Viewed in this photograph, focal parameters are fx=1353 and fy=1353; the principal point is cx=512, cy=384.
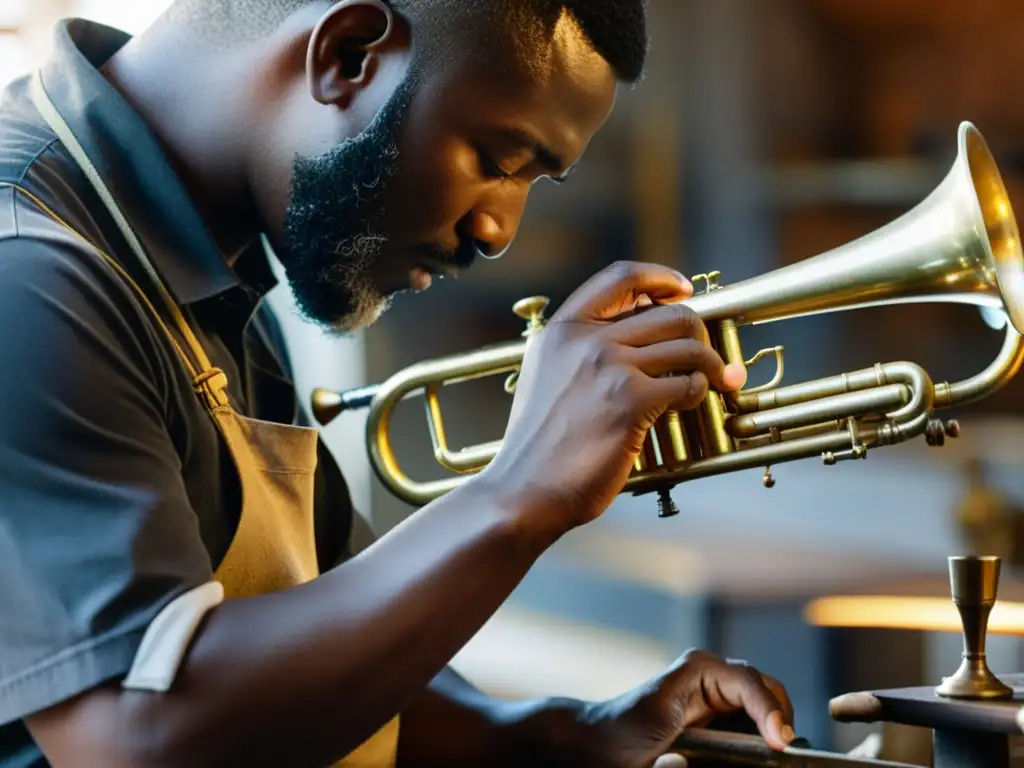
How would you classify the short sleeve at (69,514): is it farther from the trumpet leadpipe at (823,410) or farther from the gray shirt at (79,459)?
the trumpet leadpipe at (823,410)

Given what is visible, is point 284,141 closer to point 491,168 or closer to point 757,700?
point 491,168

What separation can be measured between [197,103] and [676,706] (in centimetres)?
73

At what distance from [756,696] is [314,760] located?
17.0 inches

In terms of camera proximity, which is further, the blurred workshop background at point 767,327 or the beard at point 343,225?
the blurred workshop background at point 767,327

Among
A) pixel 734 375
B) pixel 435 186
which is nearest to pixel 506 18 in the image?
pixel 435 186

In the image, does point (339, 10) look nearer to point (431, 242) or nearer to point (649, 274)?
point (431, 242)

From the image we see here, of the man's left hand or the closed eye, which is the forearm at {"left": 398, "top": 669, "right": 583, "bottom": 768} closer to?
the man's left hand

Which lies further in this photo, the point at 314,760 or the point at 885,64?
the point at 885,64

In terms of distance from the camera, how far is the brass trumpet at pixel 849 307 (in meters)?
1.21

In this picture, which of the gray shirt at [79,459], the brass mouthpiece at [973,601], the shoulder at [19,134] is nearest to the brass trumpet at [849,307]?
the brass mouthpiece at [973,601]

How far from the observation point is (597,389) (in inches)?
42.7

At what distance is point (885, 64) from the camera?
2.76m

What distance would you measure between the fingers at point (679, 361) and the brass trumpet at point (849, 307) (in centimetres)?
10

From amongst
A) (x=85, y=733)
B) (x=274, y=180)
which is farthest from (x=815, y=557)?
(x=85, y=733)
